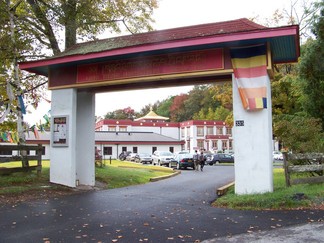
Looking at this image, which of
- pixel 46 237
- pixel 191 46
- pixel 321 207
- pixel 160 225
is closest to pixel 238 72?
pixel 191 46

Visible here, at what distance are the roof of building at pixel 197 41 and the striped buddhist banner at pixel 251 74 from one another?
300 mm

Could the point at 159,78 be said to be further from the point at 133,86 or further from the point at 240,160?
the point at 240,160

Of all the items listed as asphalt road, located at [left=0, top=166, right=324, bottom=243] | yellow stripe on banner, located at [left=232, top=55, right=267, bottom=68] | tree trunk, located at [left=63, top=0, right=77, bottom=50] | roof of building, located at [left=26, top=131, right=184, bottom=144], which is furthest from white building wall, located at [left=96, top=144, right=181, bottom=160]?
yellow stripe on banner, located at [left=232, top=55, right=267, bottom=68]

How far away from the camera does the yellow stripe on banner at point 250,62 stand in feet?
34.0

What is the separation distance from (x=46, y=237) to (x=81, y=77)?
26.1ft

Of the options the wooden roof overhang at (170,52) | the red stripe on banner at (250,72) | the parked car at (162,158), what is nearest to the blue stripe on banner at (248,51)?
the wooden roof overhang at (170,52)

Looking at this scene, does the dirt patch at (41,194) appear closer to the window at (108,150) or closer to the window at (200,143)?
the window at (108,150)

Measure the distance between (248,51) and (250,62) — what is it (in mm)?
336

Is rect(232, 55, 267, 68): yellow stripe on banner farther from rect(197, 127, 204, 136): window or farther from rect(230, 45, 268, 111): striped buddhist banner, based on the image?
rect(197, 127, 204, 136): window

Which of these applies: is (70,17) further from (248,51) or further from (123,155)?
(123,155)

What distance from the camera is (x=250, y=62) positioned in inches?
413

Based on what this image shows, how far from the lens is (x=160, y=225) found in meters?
7.22

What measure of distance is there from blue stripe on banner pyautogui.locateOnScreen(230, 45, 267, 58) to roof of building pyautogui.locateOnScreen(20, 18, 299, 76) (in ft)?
0.60

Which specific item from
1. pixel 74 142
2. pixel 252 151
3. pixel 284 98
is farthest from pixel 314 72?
pixel 74 142
